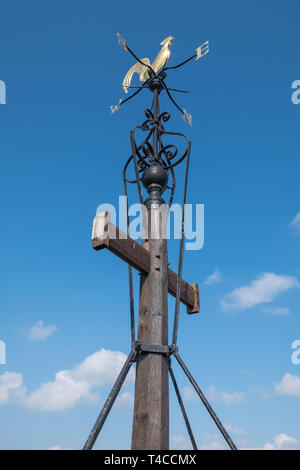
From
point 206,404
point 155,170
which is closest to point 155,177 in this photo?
point 155,170

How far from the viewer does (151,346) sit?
12.1 ft

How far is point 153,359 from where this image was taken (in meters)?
3.64

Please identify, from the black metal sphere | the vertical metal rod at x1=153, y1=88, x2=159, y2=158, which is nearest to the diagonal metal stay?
the black metal sphere

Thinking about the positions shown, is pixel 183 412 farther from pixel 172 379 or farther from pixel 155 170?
pixel 155 170

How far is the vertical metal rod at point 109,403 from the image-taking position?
305cm

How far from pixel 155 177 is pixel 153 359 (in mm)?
1956

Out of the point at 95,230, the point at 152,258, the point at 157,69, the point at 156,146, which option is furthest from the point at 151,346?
the point at 157,69

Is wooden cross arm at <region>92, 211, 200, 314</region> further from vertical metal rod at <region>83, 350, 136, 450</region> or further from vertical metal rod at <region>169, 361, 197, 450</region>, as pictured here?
vertical metal rod at <region>169, 361, 197, 450</region>

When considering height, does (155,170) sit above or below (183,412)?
above
